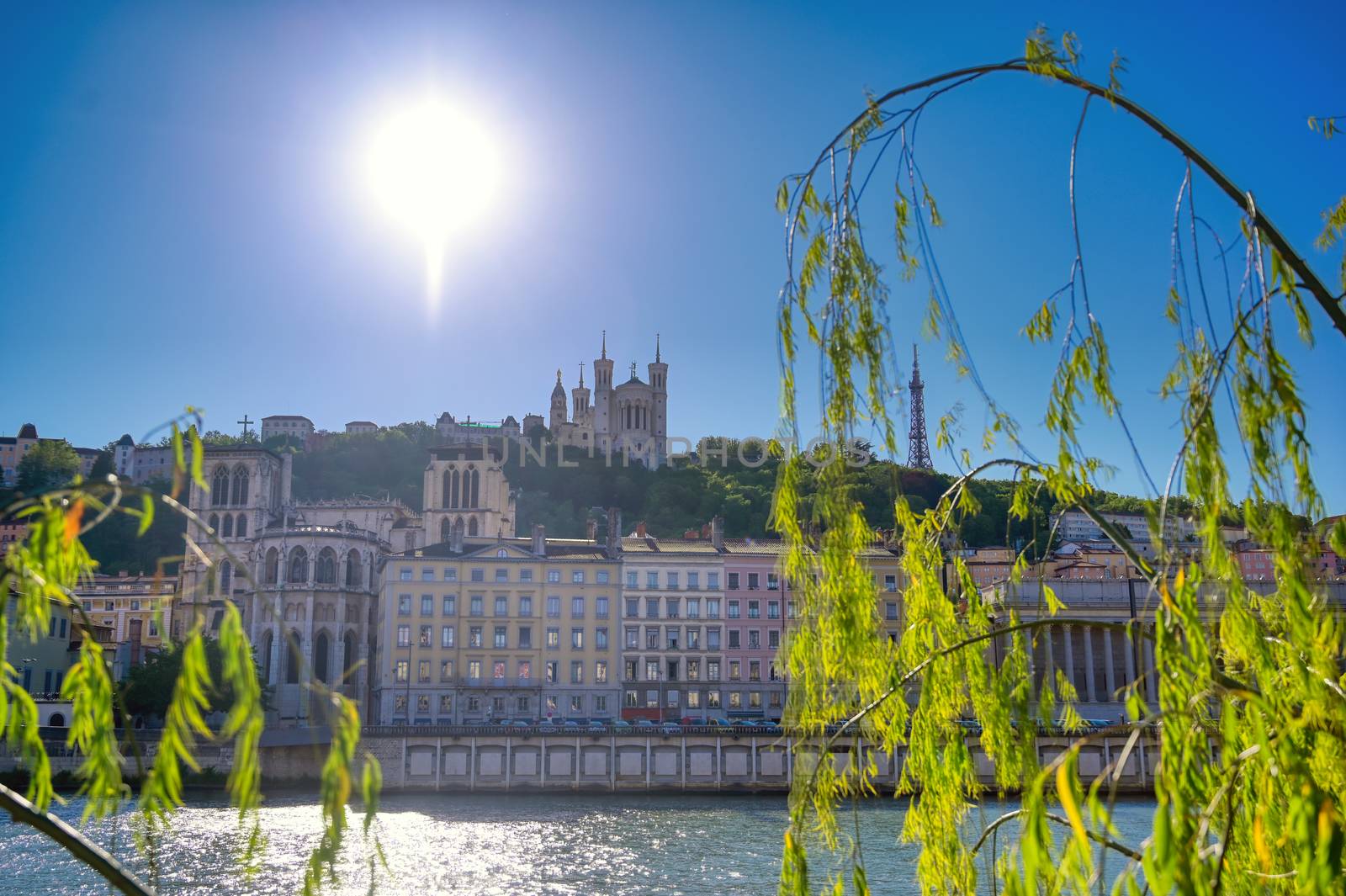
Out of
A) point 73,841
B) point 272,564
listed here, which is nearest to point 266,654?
point 272,564

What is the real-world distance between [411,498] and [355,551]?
51.3 metres

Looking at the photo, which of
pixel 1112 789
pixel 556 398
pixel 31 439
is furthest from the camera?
pixel 556 398

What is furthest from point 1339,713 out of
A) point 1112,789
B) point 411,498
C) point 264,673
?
point 411,498

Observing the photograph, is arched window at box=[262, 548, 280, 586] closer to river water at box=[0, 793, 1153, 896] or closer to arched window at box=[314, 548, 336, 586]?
arched window at box=[314, 548, 336, 586]

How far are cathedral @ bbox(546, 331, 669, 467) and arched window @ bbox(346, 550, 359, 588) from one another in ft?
233

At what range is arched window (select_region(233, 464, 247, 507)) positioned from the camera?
287 feet

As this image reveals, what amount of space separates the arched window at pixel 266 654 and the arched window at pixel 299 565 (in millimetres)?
4603

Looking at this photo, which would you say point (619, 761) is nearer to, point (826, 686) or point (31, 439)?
point (826, 686)

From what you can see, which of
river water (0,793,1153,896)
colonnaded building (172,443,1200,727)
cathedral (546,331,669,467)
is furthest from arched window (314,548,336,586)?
cathedral (546,331,669,467)

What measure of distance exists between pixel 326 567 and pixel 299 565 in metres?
1.90

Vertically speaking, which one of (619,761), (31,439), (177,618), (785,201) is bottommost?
(619,761)

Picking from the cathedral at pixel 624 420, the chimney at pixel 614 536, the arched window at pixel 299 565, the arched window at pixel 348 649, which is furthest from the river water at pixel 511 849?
the cathedral at pixel 624 420

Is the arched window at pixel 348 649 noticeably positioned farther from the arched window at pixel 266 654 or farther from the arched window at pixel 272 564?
the arched window at pixel 272 564

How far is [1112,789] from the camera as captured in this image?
4.02 meters
